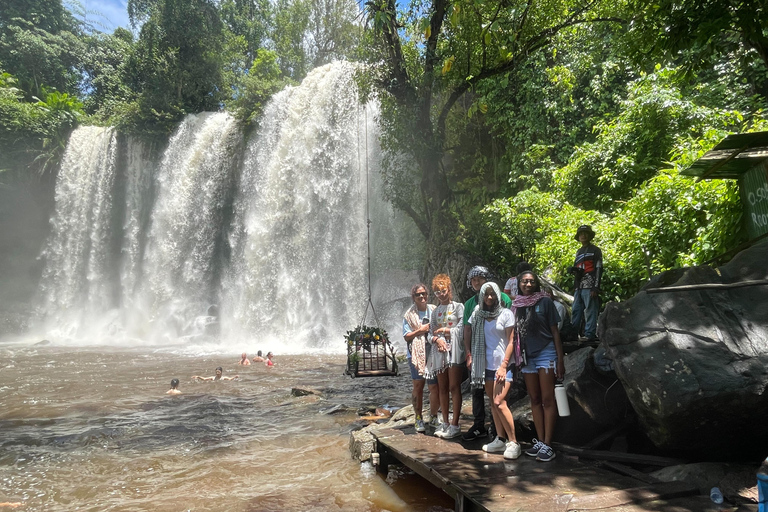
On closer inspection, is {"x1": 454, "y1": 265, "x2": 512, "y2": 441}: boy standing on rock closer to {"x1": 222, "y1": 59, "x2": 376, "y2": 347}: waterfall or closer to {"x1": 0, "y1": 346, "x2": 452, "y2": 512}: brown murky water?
{"x1": 0, "y1": 346, "x2": 452, "y2": 512}: brown murky water

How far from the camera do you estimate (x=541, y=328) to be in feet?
14.2

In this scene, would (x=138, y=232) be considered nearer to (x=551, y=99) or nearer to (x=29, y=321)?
(x=29, y=321)

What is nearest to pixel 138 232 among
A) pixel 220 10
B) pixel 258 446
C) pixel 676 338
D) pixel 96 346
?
pixel 96 346

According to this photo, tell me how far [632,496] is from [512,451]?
1.08 metres

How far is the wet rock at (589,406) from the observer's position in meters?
4.40

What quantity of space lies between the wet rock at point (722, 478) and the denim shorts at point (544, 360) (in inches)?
42.8

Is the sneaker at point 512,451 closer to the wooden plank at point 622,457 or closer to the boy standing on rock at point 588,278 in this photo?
the wooden plank at point 622,457

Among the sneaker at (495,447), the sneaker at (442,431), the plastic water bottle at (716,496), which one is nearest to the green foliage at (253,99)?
the sneaker at (442,431)

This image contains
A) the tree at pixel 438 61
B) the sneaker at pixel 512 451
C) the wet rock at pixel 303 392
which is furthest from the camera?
the tree at pixel 438 61

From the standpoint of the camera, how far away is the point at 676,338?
11.8 feet

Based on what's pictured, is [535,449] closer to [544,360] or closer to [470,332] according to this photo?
[544,360]

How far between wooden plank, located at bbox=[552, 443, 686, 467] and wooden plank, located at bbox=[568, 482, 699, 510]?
0.52m

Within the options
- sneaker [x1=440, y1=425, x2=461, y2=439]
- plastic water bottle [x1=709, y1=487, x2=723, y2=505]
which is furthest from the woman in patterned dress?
plastic water bottle [x1=709, y1=487, x2=723, y2=505]

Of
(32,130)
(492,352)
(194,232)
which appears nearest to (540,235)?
(492,352)
